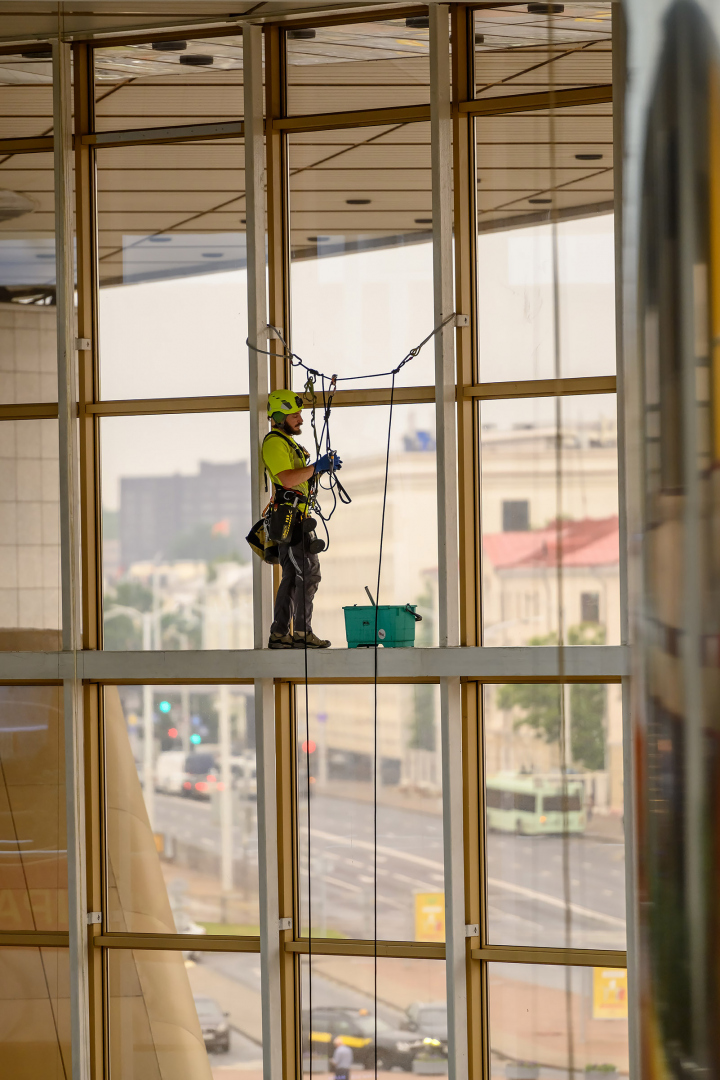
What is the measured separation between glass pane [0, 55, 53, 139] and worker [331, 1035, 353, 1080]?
5127 mm

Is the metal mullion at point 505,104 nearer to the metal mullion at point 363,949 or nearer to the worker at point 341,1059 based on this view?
the metal mullion at point 363,949

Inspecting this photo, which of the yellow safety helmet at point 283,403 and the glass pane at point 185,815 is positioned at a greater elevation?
the yellow safety helmet at point 283,403

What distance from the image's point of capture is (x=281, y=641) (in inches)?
205

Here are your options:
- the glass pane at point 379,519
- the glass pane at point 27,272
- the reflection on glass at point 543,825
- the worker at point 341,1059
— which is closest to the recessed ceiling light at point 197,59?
the glass pane at point 27,272

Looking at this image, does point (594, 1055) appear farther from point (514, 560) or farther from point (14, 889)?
point (14, 889)

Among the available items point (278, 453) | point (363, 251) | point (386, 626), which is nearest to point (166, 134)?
point (363, 251)

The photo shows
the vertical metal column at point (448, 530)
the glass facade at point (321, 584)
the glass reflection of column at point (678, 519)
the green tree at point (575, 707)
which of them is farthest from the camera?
the glass facade at point (321, 584)

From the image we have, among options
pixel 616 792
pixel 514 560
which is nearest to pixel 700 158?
pixel 616 792

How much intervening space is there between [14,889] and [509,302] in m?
4.10

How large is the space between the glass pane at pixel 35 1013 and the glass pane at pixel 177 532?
176 cm

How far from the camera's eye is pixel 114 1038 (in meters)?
5.64

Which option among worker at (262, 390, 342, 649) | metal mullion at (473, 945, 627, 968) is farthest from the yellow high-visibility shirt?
metal mullion at (473, 945, 627, 968)

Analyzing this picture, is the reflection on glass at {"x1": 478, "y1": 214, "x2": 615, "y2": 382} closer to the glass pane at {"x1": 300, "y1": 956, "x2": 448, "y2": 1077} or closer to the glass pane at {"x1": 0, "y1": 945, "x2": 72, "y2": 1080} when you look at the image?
the glass pane at {"x1": 300, "y1": 956, "x2": 448, "y2": 1077}

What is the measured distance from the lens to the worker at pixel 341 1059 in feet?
17.6
